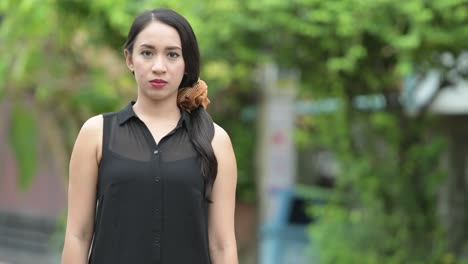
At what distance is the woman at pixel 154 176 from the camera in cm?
347

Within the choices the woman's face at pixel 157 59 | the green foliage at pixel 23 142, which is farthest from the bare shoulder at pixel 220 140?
the green foliage at pixel 23 142

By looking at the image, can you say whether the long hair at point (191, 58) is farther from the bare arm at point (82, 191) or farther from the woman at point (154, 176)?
the bare arm at point (82, 191)

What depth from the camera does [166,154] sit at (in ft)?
11.5

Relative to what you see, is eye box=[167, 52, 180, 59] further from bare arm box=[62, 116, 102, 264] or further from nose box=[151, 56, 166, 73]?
bare arm box=[62, 116, 102, 264]

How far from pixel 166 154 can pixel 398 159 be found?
22.2ft

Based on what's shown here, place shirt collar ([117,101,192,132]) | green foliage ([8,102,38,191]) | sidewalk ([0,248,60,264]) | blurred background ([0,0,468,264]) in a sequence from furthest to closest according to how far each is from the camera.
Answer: sidewalk ([0,248,60,264]) < green foliage ([8,102,38,191]) < blurred background ([0,0,468,264]) < shirt collar ([117,101,192,132])

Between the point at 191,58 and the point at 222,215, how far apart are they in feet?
1.81

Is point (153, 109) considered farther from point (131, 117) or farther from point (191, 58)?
point (191, 58)

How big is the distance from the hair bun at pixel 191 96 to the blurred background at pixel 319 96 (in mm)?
3924

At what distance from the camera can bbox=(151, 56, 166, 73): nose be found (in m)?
3.50

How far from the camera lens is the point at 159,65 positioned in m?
3.50

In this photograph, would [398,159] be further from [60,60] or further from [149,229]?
[149,229]

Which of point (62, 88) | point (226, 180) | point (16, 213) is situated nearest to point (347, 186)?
point (62, 88)

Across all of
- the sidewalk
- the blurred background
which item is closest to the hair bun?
the blurred background
